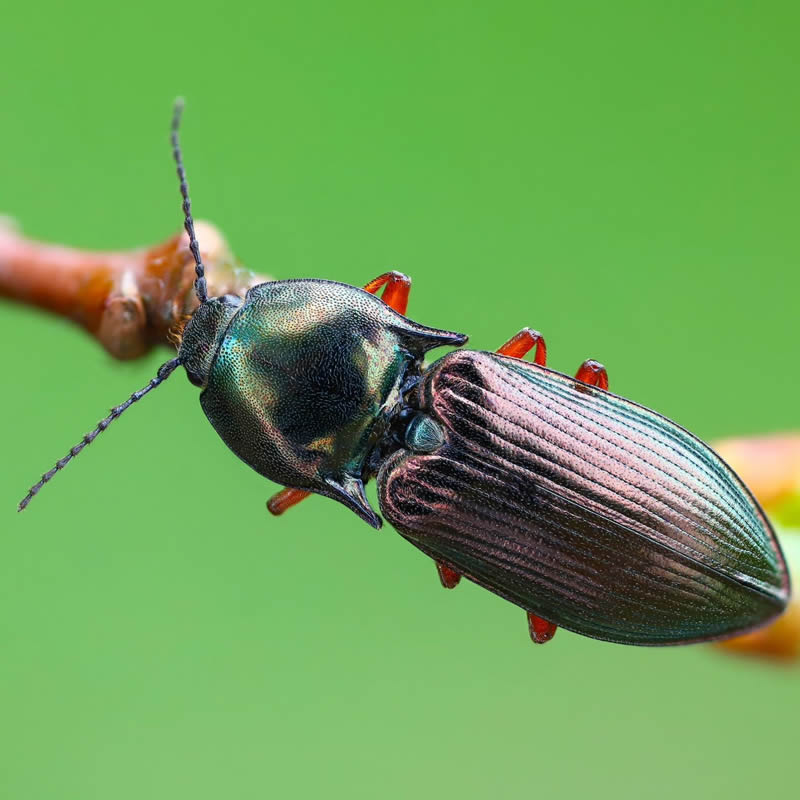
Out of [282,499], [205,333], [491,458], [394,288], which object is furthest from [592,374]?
[205,333]

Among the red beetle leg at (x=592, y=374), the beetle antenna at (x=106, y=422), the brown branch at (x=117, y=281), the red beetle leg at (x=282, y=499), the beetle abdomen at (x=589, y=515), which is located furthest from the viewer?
the red beetle leg at (x=282, y=499)

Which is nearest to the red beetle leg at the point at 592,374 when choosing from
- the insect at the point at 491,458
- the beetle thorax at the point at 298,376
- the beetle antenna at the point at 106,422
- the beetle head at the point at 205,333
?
the insect at the point at 491,458

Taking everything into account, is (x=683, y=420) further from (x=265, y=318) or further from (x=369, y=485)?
(x=265, y=318)

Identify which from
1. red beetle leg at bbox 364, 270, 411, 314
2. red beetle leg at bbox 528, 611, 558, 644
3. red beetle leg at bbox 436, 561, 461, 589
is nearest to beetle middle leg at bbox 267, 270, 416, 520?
red beetle leg at bbox 364, 270, 411, 314

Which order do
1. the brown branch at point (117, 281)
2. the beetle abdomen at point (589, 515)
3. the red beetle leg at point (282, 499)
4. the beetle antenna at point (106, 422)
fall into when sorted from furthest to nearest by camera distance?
1. the red beetle leg at point (282, 499)
2. the beetle antenna at point (106, 422)
3. the beetle abdomen at point (589, 515)
4. the brown branch at point (117, 281)

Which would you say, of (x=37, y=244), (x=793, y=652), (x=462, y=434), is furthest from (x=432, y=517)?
(x=37, y=244)

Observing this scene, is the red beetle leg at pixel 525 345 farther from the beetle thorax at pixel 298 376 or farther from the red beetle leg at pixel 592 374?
the beetle thorax at pixel 298 376

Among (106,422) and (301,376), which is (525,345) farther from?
(106,422)
